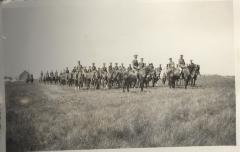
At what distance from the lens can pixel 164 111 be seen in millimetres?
2914

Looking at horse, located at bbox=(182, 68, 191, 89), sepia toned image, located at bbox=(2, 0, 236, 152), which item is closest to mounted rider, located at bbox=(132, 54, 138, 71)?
sepia toned image, located at bbox=(2, 0, 236, 152)

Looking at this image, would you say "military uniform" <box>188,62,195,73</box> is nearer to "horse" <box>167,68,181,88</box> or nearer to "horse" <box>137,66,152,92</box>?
"horse" <box>167,68,181,88</box>

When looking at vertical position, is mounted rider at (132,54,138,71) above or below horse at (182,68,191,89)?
above

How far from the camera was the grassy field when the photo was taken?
9.42 ft

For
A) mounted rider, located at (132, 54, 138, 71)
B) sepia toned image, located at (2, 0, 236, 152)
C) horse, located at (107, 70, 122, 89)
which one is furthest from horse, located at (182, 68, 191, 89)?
horse, located at (107, 70, 122, 89)

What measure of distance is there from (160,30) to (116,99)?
2.03 ft

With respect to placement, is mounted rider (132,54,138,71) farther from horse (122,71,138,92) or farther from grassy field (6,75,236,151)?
grassy field (6,75,236,151)

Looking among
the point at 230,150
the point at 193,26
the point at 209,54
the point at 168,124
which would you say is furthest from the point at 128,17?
the point at 230,150

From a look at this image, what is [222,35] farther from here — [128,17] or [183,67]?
[128,17]

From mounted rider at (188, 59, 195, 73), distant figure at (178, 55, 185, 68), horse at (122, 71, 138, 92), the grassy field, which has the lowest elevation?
the grassy field

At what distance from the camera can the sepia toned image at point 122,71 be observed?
2887mm

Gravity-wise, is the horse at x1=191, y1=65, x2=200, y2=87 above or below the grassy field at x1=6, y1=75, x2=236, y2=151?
above

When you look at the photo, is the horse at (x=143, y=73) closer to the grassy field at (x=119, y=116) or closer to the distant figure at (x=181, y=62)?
the grassy field at (x=119, y=116)

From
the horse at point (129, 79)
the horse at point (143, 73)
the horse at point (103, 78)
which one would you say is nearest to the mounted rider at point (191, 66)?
the horse at point (143, 73)
